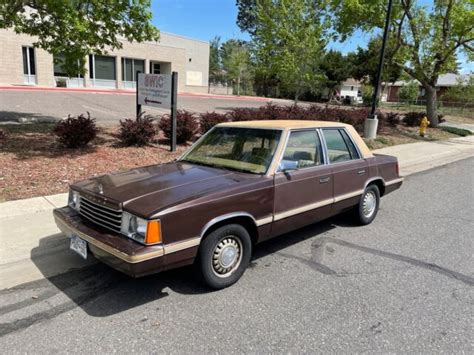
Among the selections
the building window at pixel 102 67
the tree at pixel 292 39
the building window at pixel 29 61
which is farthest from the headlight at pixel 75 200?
the building window at pixel 102 67

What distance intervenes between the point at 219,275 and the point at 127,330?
37.8 inches

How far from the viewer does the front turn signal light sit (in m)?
3.07

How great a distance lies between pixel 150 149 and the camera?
912 centimetres

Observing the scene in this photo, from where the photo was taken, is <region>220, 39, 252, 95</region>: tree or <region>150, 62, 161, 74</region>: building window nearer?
<region>150, 62, 161, 74</region>: building window

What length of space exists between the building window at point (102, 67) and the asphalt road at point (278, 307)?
31.2 m

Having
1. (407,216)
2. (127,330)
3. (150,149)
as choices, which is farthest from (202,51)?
(127,330)

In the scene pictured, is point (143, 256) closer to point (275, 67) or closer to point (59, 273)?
point (59, 273)

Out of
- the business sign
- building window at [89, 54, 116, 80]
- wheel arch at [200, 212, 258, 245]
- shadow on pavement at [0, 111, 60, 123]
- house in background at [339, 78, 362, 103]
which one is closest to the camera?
wheel arch at [200, 212, 258, 245]

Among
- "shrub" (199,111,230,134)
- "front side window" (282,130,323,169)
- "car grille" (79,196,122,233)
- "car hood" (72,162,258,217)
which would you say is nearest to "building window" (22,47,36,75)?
"shrub" (199,111,230,134)

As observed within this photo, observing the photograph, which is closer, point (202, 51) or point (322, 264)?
point (322, 264)

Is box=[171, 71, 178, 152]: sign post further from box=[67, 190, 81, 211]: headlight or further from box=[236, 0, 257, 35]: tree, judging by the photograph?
box=[236, 0, 257, 35]: tree

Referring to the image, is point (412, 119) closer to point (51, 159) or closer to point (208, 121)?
point (208, 121)

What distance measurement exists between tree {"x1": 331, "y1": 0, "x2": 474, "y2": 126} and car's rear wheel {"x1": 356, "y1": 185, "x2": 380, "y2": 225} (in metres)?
13.0

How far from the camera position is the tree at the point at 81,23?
8.11 metres
